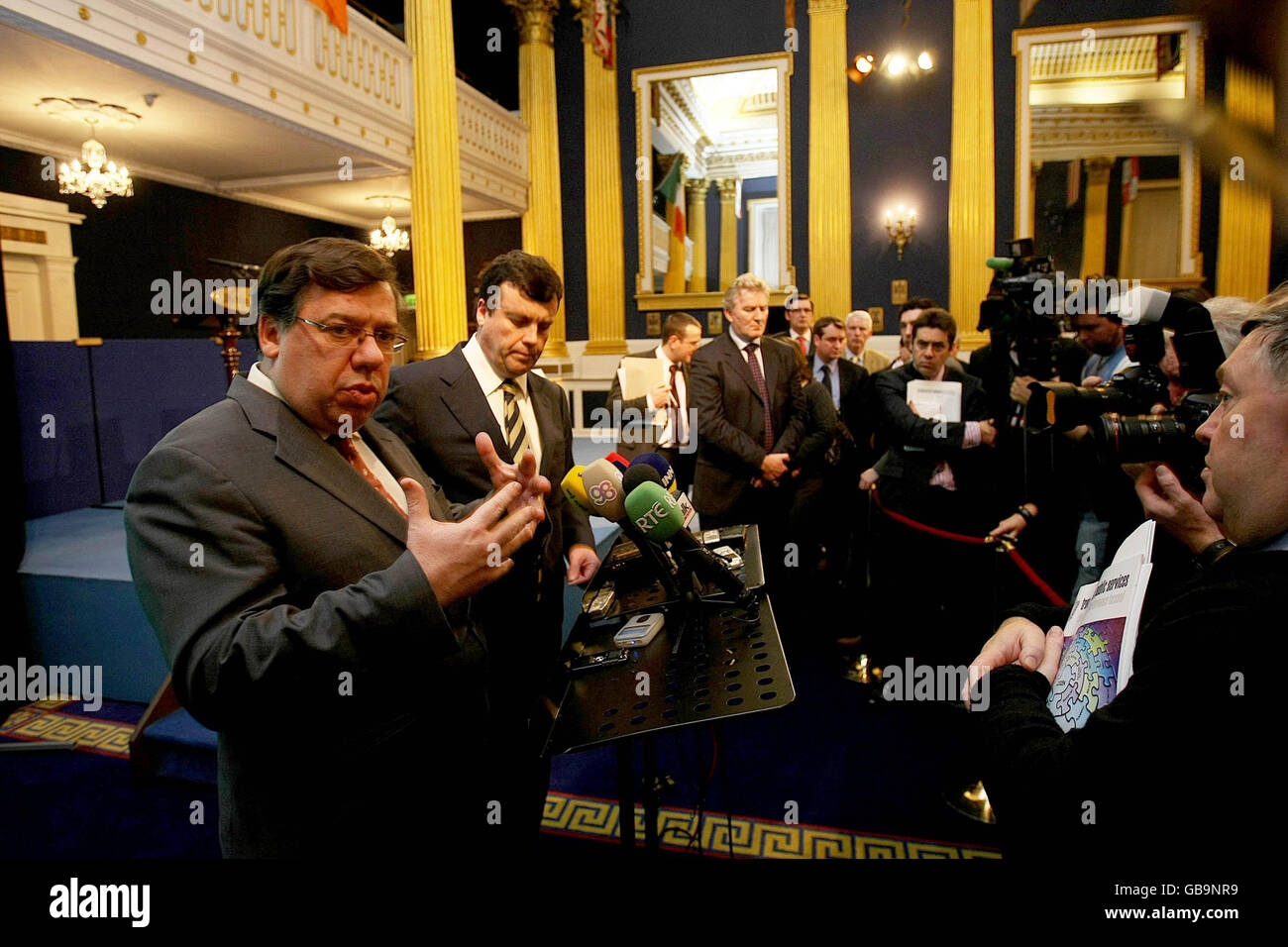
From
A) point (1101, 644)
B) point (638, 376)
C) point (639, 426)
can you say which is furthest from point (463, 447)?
point (638, 376)

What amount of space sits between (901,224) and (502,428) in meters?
7.56

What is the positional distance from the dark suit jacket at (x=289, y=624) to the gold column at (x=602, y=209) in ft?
26.9

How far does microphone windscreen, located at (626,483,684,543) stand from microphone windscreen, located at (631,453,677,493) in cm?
15

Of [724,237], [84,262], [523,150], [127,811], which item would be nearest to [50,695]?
[127,811]

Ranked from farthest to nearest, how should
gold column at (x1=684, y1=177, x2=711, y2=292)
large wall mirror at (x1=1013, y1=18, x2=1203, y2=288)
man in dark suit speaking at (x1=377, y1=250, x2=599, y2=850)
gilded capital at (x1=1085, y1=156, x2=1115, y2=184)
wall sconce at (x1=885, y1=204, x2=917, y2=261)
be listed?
gold column at (x1=684, y1=177, x2=711, y2=292) → wall sconce at (x1=885, y1=204, x2=917, y2=261) → gilded capital at (x1=1085, y1=156, x2=1115, y2=184) → large wall mirror at (x1=1013, y1=18, x2=1203, y2=288) → man in dark suit speaking at (x1=377, y1=250, x2=599, y2=850)

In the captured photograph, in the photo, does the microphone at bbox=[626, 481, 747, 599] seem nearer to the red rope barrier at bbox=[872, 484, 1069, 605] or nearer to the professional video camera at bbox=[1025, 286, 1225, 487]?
the professional video camera at bbox=[1025, 286, 1225, 487]

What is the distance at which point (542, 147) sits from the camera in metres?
9.16

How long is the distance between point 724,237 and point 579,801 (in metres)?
11.1

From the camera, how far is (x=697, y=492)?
3492 millimetres

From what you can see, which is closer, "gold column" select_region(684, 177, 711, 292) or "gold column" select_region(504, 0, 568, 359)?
"gold column" select_region(504, 0, 568, 359)

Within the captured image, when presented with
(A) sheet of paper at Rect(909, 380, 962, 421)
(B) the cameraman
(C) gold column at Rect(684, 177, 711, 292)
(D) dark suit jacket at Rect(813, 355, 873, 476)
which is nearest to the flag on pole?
(D) dark suit jacket at Rect(813, 355, 873, 476)

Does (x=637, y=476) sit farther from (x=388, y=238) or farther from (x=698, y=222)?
(x=698, y=222)

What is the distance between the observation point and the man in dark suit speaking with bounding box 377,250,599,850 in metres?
1.84

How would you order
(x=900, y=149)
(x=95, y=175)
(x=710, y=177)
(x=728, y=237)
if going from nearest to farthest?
(x=95, y=175) → (x=900, y=149) → (x=710, y=177) → (x=728, y=237)
